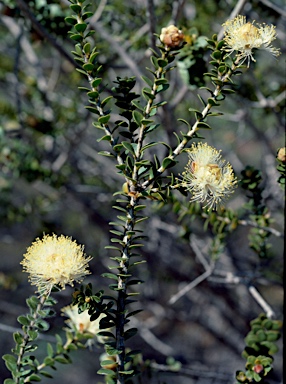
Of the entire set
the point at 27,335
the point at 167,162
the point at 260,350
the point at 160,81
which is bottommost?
the point at 27,335

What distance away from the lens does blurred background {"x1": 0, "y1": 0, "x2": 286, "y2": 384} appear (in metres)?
1.61

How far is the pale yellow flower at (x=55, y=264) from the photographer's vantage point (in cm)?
89

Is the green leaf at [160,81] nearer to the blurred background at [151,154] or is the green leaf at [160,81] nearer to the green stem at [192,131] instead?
the green stem at [192,131]

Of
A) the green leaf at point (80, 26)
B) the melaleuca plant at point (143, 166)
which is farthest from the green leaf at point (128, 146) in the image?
the green leaf at point (80, 26)

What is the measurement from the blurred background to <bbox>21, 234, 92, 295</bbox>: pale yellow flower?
0.52 m

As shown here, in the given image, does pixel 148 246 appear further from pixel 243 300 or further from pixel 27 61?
pixel 27 61

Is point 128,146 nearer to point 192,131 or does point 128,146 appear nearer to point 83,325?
point 192,131

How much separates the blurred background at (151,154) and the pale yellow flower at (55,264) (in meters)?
0.52

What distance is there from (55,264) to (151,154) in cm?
95

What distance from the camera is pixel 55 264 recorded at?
2.94 ft

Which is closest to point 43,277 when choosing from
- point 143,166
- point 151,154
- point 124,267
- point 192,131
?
point 124,267

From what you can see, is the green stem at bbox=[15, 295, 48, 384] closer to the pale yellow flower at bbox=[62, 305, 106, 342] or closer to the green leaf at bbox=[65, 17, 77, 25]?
the pale yellow flower at bbox=[62, 305, 106, 342]

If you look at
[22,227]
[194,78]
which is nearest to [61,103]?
[22,227]

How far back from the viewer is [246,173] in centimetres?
120
